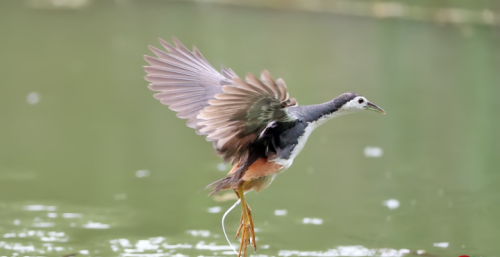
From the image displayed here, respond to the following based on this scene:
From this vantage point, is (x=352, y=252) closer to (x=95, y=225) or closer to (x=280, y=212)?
(x=280, y=212)

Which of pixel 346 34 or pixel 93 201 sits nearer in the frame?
pixel 93 201

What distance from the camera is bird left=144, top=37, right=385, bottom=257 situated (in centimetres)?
451

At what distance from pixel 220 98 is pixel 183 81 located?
98 centimetres

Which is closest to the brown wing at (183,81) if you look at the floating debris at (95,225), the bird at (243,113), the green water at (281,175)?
the bird at (243,113)

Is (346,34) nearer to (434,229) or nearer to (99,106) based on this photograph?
(99,106)

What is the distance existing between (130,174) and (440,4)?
33.6ft

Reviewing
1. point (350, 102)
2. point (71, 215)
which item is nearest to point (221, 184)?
point (350, 102)

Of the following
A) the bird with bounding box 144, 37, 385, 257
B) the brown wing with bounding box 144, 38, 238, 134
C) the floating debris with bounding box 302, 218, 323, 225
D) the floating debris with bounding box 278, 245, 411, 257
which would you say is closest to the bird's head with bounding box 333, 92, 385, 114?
the bird with bounding box 144, 37, 385, 257

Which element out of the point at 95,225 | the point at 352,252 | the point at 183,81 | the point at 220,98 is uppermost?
the point at 183,81

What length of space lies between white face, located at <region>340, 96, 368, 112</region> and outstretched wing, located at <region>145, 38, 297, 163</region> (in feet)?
1.17

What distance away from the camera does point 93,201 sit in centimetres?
702

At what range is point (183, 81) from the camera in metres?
5.40

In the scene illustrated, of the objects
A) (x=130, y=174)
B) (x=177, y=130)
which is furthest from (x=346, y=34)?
(x=130, y=174)

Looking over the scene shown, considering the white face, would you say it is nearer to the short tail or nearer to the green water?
the short tail
